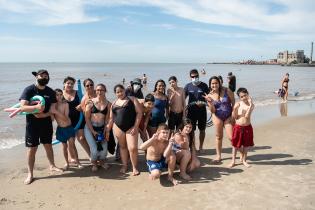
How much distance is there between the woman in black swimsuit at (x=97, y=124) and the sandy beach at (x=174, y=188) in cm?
46

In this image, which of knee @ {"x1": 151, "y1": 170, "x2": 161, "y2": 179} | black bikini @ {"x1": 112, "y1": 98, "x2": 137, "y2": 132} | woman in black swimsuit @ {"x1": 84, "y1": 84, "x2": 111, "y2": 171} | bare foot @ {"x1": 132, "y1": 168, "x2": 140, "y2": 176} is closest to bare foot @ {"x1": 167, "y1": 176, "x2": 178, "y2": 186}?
knee @ {"x1": 151, "y1": 170, "x2": 161, "y2": 179}

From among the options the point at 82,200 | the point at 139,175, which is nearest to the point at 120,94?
the point at 139,175

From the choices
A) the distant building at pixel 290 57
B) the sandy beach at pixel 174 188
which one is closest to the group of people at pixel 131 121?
the sandy beach at pixel 174 188

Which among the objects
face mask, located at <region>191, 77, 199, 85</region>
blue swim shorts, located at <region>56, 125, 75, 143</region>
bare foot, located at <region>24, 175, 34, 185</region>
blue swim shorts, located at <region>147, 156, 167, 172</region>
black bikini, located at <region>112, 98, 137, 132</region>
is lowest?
bare foot, located at <region>24, 175, 34, 185</region>

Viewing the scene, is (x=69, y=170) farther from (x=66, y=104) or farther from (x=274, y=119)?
(x=274, y=119)

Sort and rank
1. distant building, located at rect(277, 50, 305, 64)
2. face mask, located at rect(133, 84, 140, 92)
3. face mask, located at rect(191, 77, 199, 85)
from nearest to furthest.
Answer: face mask, located at rect(133, 84, 140, 92)
face mask, located at rect(191, 77, 199, 85)
distant building, located at rect(277, 50, 305, 64)

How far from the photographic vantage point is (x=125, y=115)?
19.4 feet

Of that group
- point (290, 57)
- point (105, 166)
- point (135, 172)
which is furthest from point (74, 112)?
point (290, 57)

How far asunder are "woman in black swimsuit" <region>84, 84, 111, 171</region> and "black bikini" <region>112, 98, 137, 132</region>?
303 millimetres

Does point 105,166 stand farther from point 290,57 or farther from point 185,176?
point 290,57

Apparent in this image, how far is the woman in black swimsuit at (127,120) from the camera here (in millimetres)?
5915

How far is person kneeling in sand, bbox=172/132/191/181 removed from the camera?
571 cm

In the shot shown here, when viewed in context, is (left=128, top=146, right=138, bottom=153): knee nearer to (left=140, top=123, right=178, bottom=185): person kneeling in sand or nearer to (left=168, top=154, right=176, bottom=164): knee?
(left=140, top=123, right=178, bottom=185): person kneeling in sand

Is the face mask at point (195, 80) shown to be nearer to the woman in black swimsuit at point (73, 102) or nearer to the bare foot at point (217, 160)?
the bare foot at point (217, 160)
